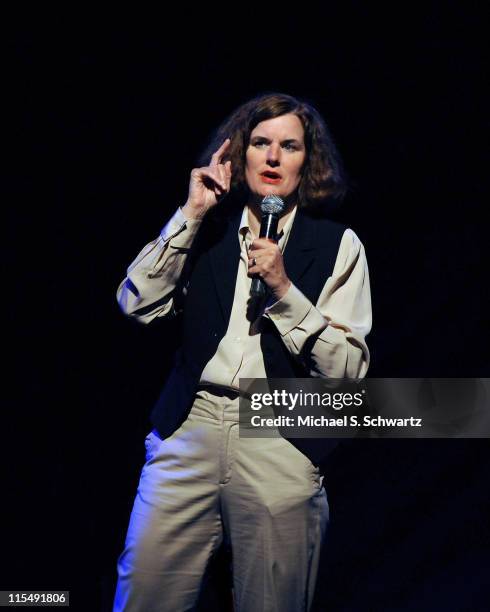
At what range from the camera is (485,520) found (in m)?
2.53

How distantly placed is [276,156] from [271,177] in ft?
0.17

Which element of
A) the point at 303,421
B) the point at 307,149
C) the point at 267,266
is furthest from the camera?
the point at 307,149

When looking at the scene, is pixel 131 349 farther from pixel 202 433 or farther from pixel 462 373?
pixel 462 373

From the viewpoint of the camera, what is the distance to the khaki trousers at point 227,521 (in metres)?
1.57

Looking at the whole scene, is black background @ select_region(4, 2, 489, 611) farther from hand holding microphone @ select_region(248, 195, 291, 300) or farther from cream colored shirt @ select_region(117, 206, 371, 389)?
hand holding microphone @ select_region(248, 195, 291, 300)

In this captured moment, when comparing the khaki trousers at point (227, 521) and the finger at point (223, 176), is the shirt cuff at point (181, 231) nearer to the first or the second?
the finger at point (223, 176)

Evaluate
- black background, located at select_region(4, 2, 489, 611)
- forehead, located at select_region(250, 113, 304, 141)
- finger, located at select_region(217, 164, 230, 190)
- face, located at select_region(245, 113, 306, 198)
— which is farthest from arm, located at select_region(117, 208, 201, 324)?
black background, located at select_region(4, 2, 489, 611)

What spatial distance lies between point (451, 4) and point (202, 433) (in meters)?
1.59

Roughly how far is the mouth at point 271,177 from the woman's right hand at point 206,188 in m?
0.11

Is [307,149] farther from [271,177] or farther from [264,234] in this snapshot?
[264,234]

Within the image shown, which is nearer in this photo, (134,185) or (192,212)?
(192,212)

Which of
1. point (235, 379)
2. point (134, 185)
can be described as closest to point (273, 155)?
point (235, 379)

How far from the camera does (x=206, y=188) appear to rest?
1723 mm

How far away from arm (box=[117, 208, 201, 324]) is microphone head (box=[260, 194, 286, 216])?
0.52ft
